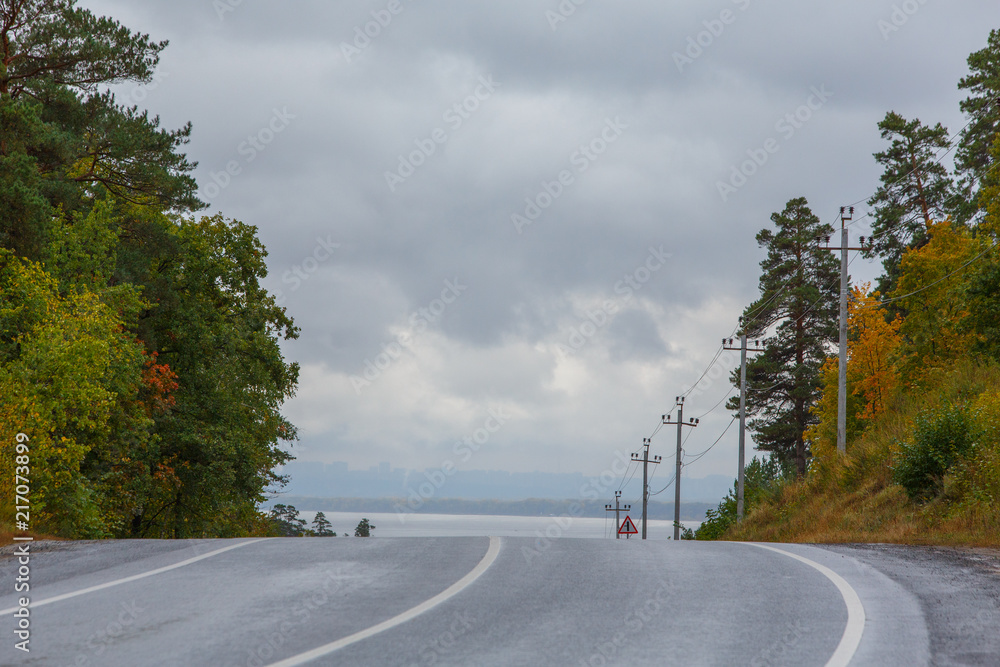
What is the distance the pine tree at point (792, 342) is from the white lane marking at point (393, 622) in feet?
173

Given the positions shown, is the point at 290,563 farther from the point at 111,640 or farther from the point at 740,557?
the point at 740,557

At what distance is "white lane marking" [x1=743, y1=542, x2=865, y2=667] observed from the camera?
19.3ft

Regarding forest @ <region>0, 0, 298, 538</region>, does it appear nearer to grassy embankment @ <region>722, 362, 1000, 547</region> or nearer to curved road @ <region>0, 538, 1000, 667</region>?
curved road @ <region>0, 538, 1000, 667</region>

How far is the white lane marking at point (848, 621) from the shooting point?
Result: 5879mm

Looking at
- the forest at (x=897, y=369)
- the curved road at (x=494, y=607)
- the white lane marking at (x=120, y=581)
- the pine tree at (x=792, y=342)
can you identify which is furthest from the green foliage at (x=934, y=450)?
the pine tree at (x=792, y=342)

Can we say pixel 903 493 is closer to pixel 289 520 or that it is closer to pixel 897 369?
pixel 897 369

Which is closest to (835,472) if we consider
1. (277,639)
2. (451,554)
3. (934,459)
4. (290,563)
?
(934,459)

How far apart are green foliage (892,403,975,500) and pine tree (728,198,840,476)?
4064 cm

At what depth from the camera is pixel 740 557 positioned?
11438mm

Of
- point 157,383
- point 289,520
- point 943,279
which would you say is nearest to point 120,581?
point 157,383

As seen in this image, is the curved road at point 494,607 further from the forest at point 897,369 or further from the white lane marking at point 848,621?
the forest at point 897,369

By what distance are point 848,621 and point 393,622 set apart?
12.4 ft

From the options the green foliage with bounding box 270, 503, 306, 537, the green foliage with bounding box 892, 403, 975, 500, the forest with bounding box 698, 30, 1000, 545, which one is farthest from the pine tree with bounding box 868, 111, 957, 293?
the green foliage with bounding box 270, 503, 306, 537

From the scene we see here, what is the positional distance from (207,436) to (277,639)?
24.4 meters
